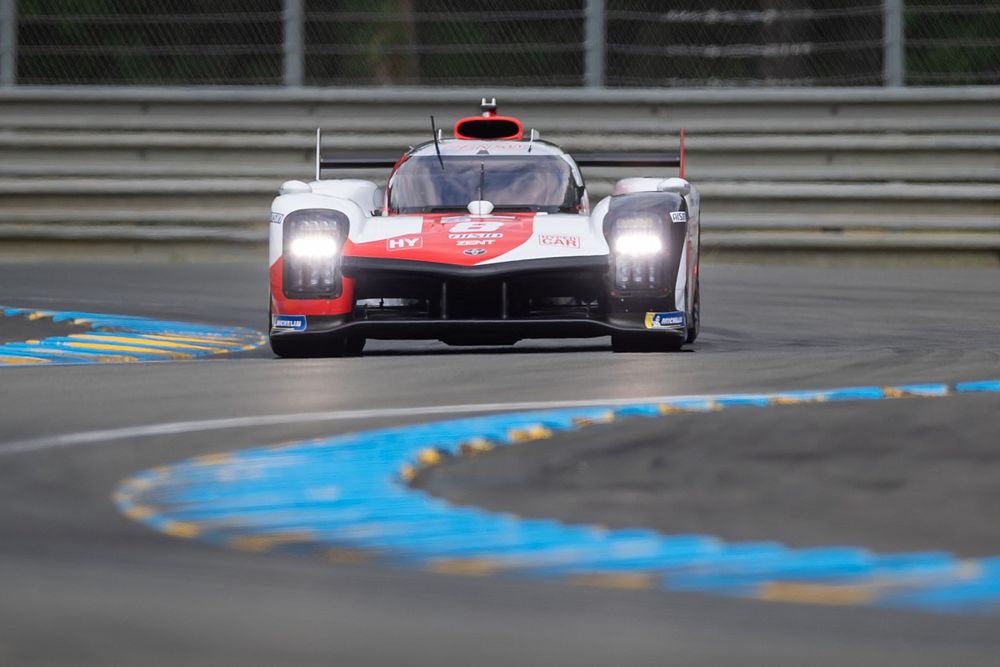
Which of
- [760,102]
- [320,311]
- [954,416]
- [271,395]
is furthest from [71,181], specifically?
[954,416]

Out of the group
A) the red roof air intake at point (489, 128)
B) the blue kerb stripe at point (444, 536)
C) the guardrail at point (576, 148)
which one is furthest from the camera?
the guardrail at point (576, 148)

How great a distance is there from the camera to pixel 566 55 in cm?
1464

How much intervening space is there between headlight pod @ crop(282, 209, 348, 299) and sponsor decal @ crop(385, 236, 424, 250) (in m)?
0.22

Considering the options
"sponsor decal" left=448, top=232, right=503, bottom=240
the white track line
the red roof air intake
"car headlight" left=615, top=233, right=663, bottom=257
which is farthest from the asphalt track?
the red roof air intake

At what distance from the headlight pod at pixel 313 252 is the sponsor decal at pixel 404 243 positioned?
0.71ft

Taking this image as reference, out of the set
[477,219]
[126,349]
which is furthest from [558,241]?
[126,349]

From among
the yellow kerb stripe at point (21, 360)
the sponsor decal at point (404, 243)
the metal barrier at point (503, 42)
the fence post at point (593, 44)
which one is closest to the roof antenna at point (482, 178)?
the sponsor decal at point (404, 243)

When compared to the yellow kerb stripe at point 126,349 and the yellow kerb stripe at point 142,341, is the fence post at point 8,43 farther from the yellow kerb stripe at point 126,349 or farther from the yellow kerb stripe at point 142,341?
the yellow kerb stripe at point 126,349

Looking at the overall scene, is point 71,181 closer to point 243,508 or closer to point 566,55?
point 566,55

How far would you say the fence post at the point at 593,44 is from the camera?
47.1 ft

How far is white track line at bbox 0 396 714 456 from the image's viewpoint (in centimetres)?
561

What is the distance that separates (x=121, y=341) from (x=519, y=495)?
17.3ft

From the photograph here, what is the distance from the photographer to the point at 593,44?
47.6 ft

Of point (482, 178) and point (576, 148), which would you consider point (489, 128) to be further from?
point (576, 148)
